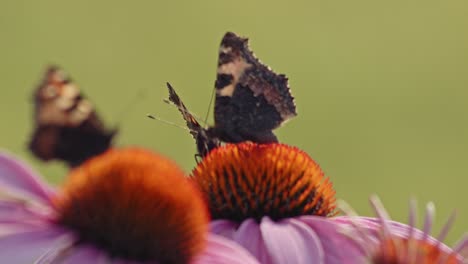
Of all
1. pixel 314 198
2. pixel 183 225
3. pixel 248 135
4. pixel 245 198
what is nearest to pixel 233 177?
pixel 245 198

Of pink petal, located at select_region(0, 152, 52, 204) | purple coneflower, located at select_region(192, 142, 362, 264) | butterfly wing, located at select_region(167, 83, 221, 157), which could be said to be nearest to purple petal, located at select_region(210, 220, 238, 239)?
purple coneflower, located at select_region(192, 142, 362, 264)

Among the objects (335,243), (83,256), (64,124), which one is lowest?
(335,243)

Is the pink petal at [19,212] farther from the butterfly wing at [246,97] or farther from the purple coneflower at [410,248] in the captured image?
the butterfly wing at [246,97]

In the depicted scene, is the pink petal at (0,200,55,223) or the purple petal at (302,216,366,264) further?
the purple petal at (302,216,366,264)

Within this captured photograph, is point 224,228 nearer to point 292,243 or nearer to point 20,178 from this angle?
point 292,243

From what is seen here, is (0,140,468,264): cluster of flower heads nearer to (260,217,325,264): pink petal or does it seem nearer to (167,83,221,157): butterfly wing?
(260,217,325,264): pink petal

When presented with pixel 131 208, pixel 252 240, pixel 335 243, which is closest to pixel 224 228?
pixel 252 240
